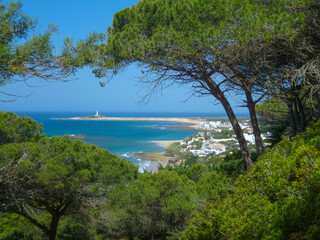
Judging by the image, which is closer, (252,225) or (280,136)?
(252,225)

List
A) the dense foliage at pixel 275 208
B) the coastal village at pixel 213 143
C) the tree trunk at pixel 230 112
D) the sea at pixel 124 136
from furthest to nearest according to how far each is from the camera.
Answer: the sea at pixel 124 136 → the coastal village at pixel 213 143 → the tree trunk at pixel 230 112 → the dense foliage at pixel 275 208

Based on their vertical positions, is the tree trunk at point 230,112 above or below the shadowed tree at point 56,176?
above

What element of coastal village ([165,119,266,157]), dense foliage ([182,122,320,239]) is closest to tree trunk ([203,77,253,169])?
dense foliage ([182,122,320,239])

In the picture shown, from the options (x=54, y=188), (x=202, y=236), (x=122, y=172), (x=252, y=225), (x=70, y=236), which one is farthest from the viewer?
(x=70, y=236)

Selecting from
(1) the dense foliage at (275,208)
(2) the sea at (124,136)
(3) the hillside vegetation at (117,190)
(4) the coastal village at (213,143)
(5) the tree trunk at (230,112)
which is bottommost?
(2) the sea at (124,136)

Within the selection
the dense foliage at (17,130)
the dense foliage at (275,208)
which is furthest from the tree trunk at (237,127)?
the dense foliage at (17,130)

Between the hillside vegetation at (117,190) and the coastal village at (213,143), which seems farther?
the coastal village at (213,143)

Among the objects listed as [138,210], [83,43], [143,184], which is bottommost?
[138,210]

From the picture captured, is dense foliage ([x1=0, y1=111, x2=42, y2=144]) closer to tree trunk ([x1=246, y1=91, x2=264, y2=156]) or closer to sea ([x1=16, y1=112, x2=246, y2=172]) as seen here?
sea ([x1=16, y1=112, x2=246, y2=172])

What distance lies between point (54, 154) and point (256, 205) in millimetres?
5347

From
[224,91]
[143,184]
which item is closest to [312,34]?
[224,91]

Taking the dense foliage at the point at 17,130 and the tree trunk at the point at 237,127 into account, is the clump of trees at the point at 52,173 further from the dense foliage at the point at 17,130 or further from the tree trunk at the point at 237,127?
the tree trunk at the point at 237,127

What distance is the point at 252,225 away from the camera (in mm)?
1902

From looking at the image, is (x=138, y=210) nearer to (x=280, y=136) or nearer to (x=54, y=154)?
(x=54, y=154)
